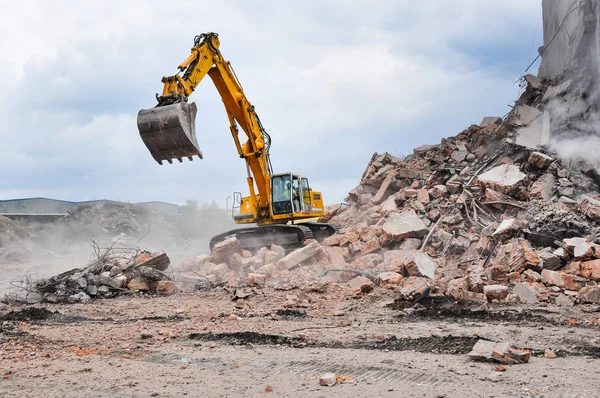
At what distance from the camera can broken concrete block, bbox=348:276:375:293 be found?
9453mm

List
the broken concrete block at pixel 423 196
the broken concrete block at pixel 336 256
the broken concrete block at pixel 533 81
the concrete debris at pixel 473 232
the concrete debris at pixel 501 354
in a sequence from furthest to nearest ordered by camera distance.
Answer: the broken concrete block at pixel 533 81 → the broken concrete block at pixel 423 196 → the broken concrete block at pixel 336 256 → the concrete debris at pixel 473 232 → the concrete debris at pixel 501 354

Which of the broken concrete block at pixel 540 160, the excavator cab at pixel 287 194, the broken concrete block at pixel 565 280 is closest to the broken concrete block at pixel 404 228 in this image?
the excavator cab at pixel 287 194

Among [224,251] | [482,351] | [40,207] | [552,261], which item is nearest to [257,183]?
[224,251]

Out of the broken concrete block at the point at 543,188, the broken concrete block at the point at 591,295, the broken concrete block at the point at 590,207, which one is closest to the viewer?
the broken concrete block at the point at 591,295

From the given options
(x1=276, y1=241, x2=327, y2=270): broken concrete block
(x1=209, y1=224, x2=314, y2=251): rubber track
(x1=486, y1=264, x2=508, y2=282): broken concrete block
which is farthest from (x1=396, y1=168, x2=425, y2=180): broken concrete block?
(x1=486, y1=264, x2=508, y2=282): broken concrete block

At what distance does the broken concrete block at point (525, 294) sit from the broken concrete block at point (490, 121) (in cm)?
876

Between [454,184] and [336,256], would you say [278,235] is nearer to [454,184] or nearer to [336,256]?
[336,256]

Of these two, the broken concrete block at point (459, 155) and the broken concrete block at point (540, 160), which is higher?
the broken concrete block at point (459, 155)

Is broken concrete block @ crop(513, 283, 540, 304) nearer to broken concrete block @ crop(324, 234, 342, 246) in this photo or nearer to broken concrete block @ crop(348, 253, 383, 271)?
broken concrete block @ crop(348, 253, 383, 271)

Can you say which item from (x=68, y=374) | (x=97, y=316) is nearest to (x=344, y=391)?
(x=68, y=374)

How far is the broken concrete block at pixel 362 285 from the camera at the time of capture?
9453mm

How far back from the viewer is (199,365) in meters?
5.15

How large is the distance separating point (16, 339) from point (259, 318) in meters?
3.02

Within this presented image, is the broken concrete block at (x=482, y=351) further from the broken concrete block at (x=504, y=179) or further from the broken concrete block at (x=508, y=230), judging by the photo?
the broken concrete block at (x=504, y=179)
